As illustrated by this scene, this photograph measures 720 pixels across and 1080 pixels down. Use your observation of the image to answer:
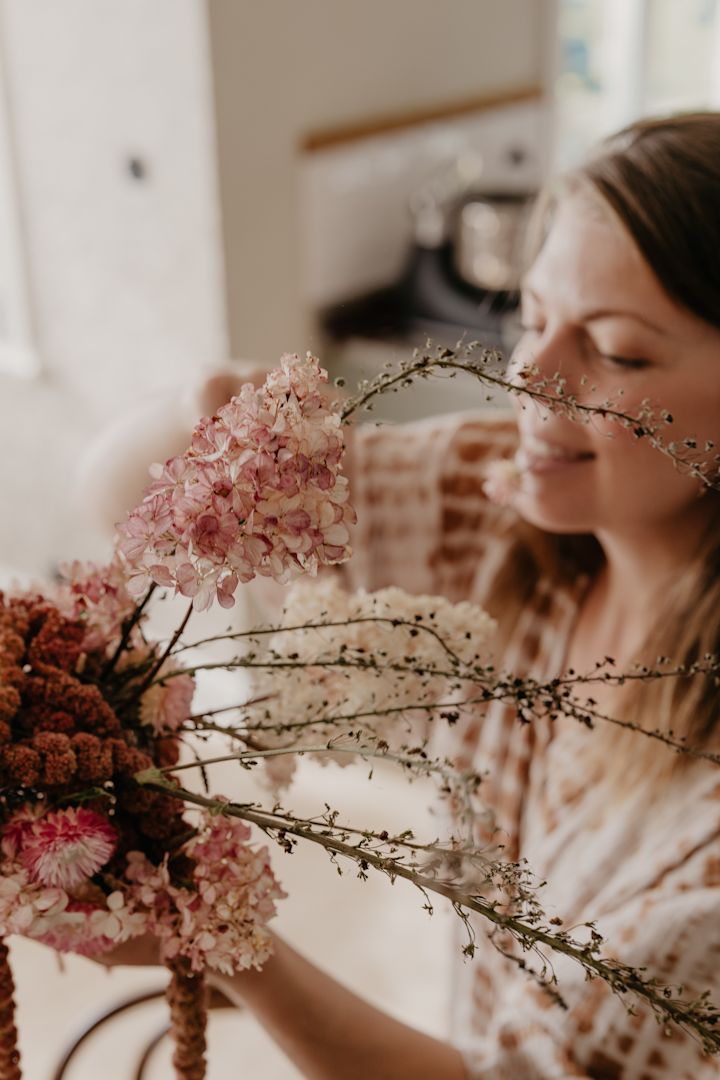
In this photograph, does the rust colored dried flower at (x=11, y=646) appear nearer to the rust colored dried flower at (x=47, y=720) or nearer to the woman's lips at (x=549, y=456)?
the rust colored dried flower at (x=47, y=720)

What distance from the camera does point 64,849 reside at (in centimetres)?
56

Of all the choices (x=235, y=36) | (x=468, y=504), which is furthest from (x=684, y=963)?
(x=235, y=36)

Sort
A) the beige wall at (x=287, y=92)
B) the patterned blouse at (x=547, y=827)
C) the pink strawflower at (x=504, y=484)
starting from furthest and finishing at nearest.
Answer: the beige wall at (x=287, y=92)
the pink strawflower at (x=504, y=484)
the patterned blouse at (x=547, y=827)

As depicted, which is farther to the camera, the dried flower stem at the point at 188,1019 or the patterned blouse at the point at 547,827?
the patterned blouse at the point at 547,827

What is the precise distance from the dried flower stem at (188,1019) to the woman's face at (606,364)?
0.49 m

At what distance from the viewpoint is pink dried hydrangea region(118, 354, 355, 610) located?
0.52m

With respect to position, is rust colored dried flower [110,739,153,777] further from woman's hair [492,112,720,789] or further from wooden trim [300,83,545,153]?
wooden trim [300,83,545,153]

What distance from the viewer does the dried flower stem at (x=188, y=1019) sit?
67cm

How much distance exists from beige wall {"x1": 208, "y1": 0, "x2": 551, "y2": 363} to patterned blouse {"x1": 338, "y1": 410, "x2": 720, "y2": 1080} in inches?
49.9

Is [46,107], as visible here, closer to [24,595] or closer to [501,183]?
[501,183]

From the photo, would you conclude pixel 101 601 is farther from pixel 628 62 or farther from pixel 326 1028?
pixel 628 62

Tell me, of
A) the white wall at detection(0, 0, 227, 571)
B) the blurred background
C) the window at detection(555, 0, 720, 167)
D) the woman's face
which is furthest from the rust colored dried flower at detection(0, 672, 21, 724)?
the window at detection(555, 0, 720, 167)

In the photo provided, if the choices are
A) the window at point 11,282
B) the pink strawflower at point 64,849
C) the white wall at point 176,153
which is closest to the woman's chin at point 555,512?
the pink strawflower at point 64,849

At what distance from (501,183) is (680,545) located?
2304mm
